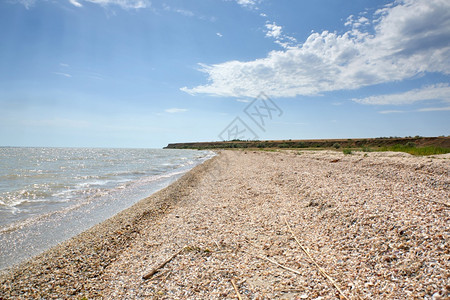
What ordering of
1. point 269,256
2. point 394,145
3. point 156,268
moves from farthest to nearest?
point 394,145 → point 269,256 → point 156,268

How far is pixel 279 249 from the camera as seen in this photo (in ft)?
17.0

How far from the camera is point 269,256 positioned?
4.89 m

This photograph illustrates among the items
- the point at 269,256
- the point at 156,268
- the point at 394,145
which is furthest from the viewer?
the point at 394,145

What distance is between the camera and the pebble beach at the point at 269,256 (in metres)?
3.73

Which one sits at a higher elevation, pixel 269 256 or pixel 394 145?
pixel 394 145

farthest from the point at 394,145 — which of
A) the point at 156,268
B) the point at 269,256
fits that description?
the point at 156,268

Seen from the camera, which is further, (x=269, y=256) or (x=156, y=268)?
(x=269, y=256)

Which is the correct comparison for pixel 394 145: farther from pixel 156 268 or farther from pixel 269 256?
pixel 156 268

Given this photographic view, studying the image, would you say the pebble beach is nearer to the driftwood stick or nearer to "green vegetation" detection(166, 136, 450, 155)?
the driftwood stick

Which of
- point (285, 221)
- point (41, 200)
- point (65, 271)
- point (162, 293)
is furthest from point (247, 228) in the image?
point (41, 200)

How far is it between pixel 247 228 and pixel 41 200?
1176 centimetres

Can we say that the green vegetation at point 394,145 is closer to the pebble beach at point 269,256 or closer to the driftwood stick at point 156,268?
the pebble beach at point 269,256

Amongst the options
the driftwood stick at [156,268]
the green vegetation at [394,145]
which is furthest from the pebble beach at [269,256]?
the green vegetation at [394,145]

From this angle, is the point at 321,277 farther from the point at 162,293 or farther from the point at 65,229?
the point at 65,229
